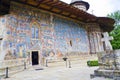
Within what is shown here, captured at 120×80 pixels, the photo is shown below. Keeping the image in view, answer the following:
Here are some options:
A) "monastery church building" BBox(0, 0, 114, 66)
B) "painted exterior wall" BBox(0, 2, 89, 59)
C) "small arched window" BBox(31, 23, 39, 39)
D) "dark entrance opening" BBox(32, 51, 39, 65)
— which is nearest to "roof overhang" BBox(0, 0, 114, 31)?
"monastery church building" BBox(0, 0, 114, 66)

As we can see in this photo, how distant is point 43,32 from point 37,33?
2.05 ft

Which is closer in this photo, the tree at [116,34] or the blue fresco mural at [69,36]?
the blue fresco mural at [69,36]

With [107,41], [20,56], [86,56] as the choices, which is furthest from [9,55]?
[86,56]

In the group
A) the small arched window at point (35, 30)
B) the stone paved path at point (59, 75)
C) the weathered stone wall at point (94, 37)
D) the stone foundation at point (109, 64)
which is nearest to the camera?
the stone foundation at point (109, 64)

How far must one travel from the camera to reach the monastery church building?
942cm

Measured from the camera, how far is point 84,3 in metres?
23.9

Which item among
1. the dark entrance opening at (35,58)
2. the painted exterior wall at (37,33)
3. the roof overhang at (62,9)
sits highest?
the roof overhang at (62,9)

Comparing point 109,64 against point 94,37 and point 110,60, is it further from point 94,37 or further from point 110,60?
point 94,37

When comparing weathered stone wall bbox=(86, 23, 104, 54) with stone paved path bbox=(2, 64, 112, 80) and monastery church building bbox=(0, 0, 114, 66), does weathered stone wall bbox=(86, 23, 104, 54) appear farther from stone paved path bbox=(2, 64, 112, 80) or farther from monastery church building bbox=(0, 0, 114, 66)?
stone paved path bbox=(2, 64, 112, 80)

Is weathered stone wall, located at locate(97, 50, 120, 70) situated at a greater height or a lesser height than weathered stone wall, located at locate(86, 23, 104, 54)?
lesser

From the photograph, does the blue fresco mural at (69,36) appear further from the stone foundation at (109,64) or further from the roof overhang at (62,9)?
the stone foundation at (109,64)

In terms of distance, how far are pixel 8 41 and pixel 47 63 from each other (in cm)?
351

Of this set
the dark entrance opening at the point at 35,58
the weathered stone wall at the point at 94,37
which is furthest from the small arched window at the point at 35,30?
the weathered stone wall at the point at 94,37

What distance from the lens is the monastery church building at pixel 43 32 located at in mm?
9422
